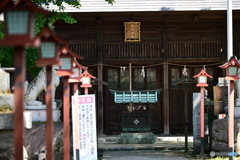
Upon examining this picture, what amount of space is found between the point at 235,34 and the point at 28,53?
869 centimetres

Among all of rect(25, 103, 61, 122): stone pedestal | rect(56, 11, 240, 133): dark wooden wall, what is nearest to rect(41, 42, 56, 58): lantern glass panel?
rect(25, 103, 61, 122): stone pedestal

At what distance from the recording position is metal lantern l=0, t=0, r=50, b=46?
478cm

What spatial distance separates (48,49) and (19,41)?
0.94m

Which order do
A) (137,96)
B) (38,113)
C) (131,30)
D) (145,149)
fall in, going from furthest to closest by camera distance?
1. (131,30)
2. (137,96)
3. (145,149)
4. (38,113)

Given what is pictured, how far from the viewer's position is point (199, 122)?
14.4 metres

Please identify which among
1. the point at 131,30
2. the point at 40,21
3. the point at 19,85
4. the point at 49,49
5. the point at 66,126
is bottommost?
the point at 66,126

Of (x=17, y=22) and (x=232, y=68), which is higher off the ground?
(x=17, y=22)

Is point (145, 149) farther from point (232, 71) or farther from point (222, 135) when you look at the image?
point (232, 71)

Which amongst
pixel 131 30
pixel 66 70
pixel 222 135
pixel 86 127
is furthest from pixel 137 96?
pixel 66 70

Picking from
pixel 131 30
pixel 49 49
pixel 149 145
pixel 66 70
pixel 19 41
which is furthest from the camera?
pixel 131 30

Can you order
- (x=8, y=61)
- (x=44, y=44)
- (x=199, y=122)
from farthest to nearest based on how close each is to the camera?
(x=8, y=61), (x=199, y=122), (x=44, y=44)

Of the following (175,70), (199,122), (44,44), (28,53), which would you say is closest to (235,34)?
(175,70)

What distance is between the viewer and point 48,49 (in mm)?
5703

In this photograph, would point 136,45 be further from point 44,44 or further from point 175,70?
point 44,44
